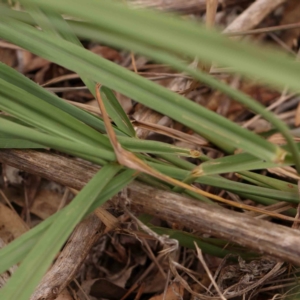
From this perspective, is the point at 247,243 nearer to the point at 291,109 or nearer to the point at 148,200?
the point at 148,200

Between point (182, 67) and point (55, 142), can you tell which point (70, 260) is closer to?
point (55, 142)

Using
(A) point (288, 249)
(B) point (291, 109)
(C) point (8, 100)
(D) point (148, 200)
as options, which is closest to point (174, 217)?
A: (D) point (148, 200)

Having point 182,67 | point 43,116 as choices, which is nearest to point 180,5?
point 43,116

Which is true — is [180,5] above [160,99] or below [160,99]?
above


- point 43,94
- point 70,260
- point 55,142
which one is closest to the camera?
point 55,142

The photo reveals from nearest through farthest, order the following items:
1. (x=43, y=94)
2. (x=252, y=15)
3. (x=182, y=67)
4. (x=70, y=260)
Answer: (x=182, y=67) → (x=43, y=94) → (x=70, y=260) → (x=252, y=15)

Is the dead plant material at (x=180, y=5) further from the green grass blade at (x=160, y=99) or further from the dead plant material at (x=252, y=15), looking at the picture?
the green grass blade at (x=160, y=99)

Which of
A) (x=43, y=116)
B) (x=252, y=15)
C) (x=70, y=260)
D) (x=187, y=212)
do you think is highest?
(x=252, y=15)

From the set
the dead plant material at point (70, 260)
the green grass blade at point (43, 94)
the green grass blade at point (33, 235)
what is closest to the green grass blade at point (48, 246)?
the green grass blade at point (33, 235)

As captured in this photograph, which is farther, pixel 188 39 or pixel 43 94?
pixel 43 94
